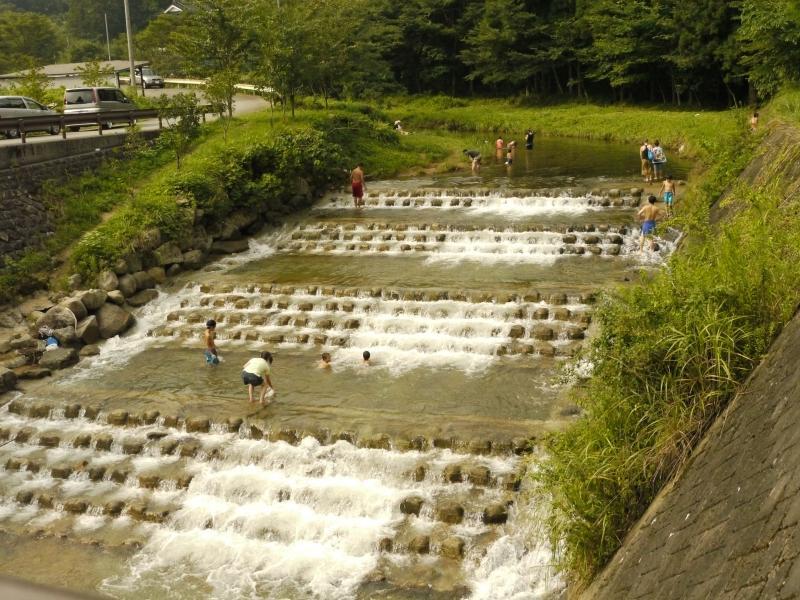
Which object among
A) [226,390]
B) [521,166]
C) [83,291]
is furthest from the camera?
[521,166]

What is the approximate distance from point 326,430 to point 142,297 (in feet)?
28.5

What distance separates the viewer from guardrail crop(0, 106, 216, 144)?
70.0 feet

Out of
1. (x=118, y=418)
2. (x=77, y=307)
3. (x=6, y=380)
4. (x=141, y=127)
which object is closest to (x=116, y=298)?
(x=77, y=307)

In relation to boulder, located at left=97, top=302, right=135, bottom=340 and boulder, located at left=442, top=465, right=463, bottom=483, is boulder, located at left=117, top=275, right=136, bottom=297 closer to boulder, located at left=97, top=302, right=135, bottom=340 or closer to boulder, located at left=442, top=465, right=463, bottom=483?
boulder, located at left=97, top=302, right=135, bottom=340

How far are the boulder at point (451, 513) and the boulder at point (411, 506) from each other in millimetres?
281

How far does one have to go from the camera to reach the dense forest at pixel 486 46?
30219 millimetres

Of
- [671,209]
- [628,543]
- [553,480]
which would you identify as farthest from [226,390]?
[671,209]

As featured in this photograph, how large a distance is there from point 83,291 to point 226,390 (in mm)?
6587

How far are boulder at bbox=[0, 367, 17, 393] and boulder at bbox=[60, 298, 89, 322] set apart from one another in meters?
2.35

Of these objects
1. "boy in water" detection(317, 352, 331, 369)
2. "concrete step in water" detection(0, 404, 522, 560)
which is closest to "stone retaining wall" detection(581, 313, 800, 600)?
"concrete step in water" detection(0, 404, 522, 560)

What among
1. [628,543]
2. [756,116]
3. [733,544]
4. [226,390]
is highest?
[756,116]

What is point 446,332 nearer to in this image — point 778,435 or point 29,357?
point 29,357

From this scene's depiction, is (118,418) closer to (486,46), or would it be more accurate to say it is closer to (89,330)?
(89,330)

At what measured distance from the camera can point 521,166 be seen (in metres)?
30.1
